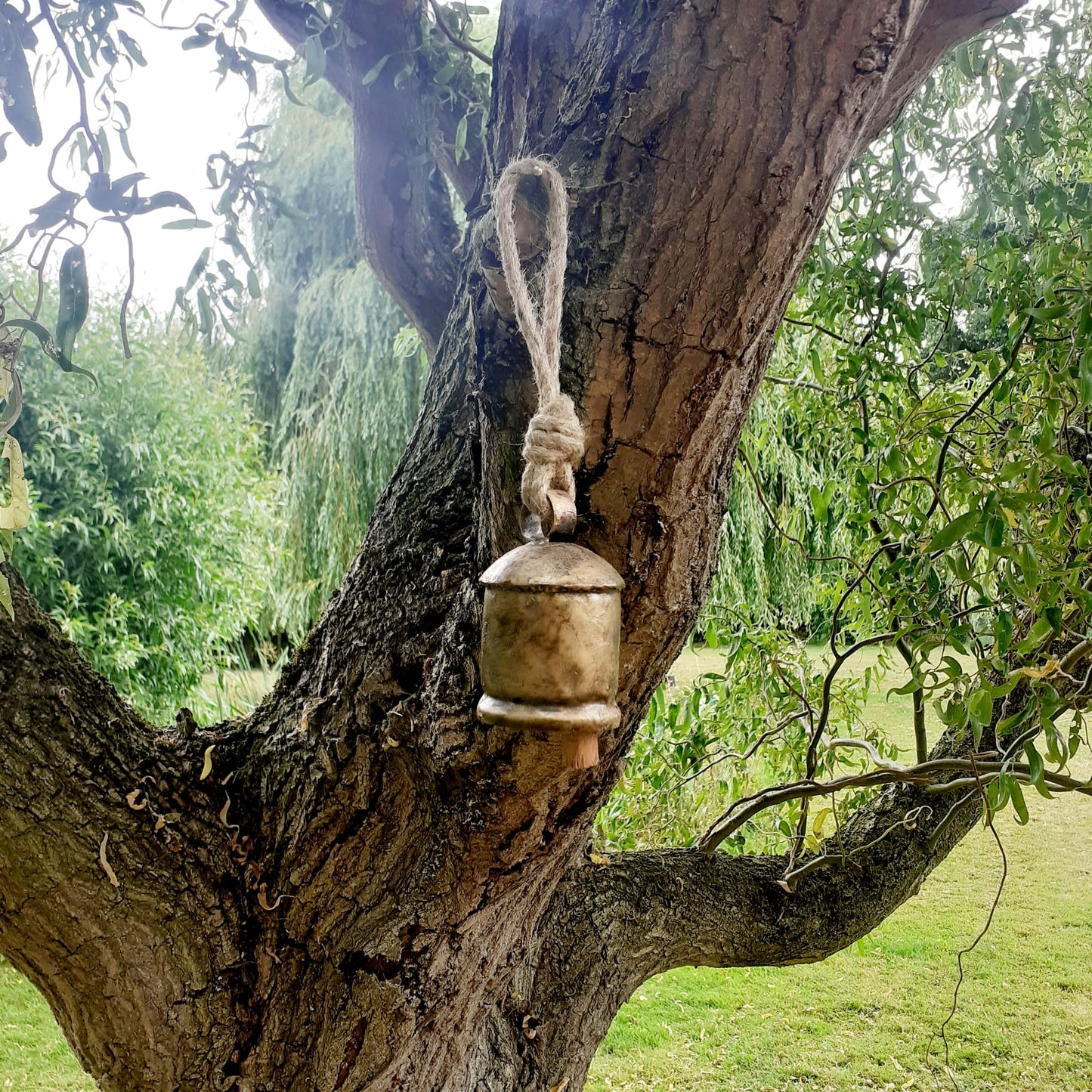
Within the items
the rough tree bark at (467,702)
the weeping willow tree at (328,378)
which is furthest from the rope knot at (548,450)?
the weeping willow tree at (328,378)

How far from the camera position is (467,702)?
99 cm

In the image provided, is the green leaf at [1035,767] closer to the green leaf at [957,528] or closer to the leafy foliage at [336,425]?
the green leaf at [957,528]

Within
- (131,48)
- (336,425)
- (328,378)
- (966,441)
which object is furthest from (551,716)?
(328,378)

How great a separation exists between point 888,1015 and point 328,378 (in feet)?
12.4

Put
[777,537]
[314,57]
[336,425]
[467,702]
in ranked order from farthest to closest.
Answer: [336,425]
[777,537]
[314,57]
[467,702]

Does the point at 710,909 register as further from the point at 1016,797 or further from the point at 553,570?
the point at 553,570

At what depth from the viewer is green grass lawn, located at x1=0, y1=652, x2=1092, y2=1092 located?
2.92m

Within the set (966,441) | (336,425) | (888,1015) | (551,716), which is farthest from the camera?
(336,425)

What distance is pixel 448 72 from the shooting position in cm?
151

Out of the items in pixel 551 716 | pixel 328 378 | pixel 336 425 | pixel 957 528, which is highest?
pixel 328 378

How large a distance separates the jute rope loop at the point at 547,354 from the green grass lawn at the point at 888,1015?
8.73 ft

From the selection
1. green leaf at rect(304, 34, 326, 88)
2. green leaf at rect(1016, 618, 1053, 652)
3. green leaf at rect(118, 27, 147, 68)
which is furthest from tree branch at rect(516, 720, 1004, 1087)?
green leaf at rect(118, 27, 147, 68)

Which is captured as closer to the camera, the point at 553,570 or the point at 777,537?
the point at 553,570

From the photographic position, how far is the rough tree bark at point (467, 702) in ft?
2.86
